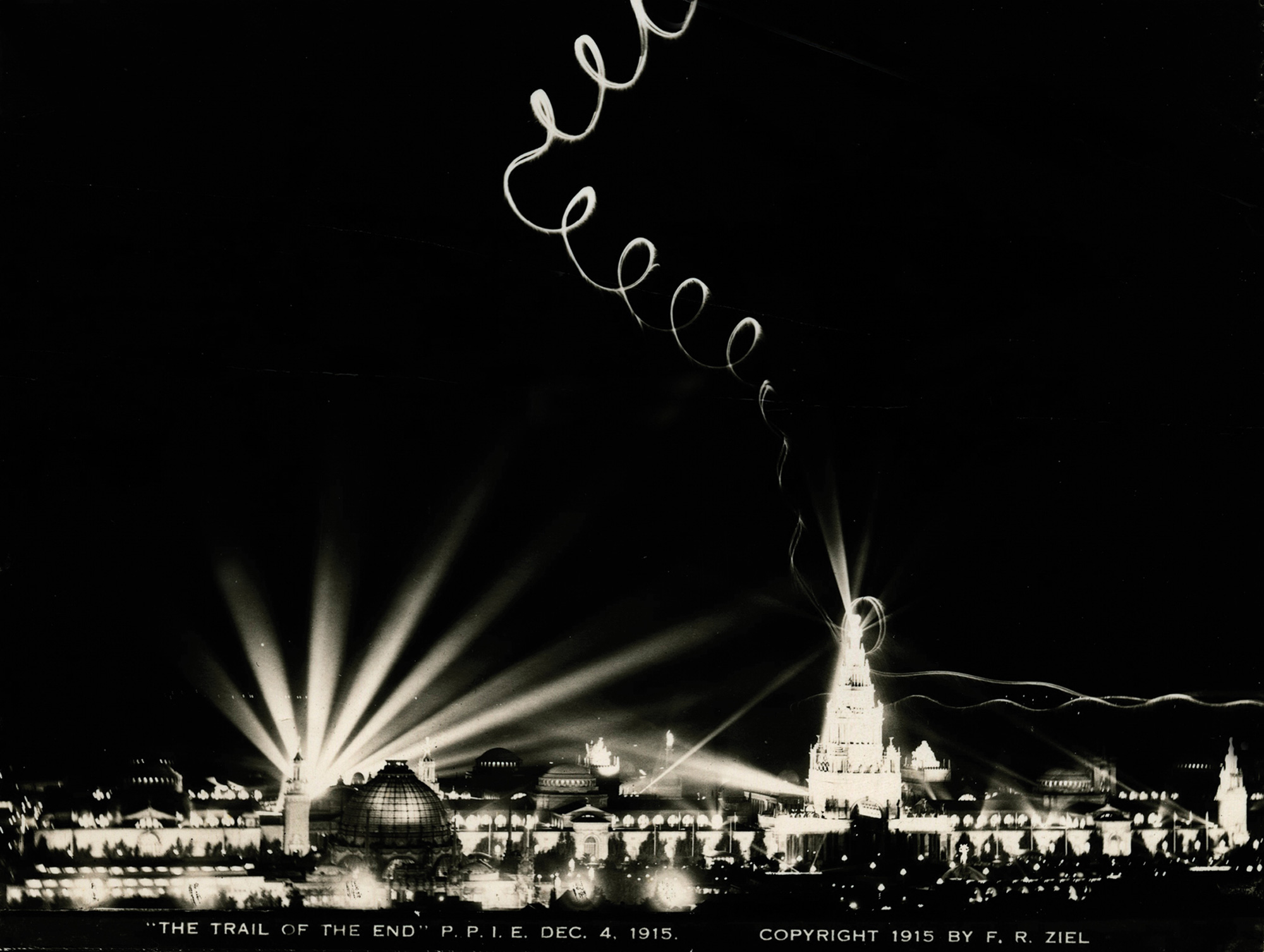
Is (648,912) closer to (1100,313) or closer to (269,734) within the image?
(269,734)

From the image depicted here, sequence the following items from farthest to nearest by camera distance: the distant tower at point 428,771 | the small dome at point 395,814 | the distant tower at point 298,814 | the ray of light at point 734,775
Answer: the ray of light at point 734,775 < the distant tower at point 428,771 < the distant tower at point 298,814 < the small dome at point 395,814

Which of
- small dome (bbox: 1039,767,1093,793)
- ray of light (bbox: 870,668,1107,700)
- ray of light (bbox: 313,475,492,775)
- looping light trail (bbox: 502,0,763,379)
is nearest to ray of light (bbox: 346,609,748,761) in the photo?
ray of light (bbox: 313,475,492,775)

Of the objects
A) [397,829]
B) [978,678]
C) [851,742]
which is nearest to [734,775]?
[851,742]

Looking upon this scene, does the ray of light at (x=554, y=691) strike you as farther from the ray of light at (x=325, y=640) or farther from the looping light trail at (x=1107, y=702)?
the looping light trail at (x=1107, y=702)

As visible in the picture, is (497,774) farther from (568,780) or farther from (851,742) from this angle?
(851,742)

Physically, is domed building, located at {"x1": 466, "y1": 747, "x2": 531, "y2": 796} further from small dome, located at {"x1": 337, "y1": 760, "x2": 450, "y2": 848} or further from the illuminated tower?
the illuminated tower

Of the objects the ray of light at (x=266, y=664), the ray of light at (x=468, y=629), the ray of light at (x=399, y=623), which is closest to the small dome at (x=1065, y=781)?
the ray of light at (x=468, y=629)

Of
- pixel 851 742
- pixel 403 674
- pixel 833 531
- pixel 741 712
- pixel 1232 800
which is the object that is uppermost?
pixel 833 531

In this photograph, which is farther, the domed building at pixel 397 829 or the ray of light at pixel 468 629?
the ray of light at pixel 468 629
